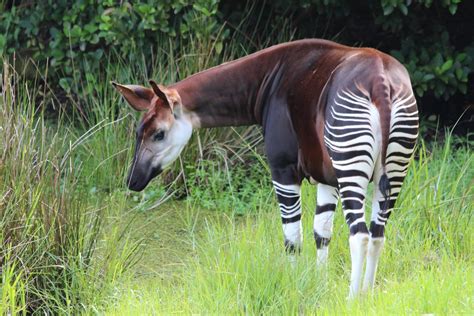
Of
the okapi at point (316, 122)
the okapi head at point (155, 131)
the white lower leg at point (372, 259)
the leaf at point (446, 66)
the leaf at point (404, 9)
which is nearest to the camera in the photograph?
the okapi at point (316, 122)

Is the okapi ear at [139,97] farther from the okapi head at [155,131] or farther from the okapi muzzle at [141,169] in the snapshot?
the okapi muzzle at [141,169]

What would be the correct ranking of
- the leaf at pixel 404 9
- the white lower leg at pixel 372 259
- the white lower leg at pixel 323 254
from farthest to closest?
the leaf at pixel 404 9 → the white lower leg at pixel 323 254 → the white lower leg at pixel 372 259

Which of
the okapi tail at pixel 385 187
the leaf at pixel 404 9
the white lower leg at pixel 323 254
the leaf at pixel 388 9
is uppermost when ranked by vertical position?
the leaf at pixel 404 9

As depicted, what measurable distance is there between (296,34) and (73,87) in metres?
1.73

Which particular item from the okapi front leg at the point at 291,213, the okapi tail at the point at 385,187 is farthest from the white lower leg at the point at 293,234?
the okapi tail at the point at 385,187

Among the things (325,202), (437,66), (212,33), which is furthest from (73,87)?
(325,202)

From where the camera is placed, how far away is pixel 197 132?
6.92 metres

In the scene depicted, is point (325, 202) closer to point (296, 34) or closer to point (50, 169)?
point (50, 169)

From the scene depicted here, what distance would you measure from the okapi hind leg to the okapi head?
78cm

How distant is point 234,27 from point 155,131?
219 cm

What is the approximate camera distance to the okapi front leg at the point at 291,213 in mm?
5145

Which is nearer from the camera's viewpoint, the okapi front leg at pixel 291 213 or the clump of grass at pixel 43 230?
the clump of grass at pixel 43 230

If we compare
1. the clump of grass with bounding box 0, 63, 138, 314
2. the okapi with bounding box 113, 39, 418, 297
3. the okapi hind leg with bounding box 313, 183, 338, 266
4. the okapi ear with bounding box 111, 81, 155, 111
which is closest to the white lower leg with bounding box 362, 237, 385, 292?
the okapi with bounding box 113, 39, 418, 297

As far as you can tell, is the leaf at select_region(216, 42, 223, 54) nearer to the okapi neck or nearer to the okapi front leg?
the okapi neck
